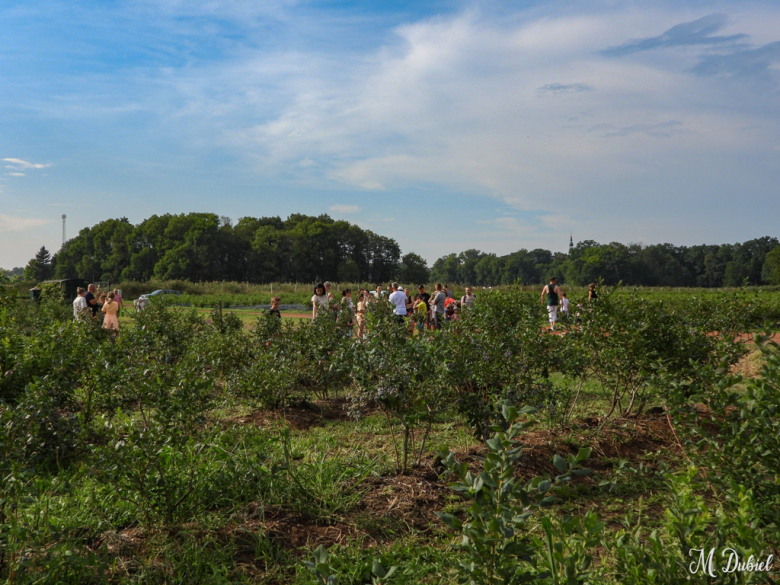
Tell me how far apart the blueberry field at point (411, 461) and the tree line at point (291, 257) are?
67.8 meters

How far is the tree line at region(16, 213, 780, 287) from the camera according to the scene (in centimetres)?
7325

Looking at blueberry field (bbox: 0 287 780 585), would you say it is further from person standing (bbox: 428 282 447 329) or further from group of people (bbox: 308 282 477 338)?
person standing (bbox: 428 282 447 329)

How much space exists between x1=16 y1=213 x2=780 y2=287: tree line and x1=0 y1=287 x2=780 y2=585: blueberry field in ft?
222

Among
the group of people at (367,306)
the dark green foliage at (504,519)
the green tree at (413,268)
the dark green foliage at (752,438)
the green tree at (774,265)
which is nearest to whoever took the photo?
the dark green foliage at (504,519)

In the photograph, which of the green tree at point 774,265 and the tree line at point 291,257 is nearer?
the green tree at point 774,265

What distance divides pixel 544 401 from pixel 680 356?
185cm

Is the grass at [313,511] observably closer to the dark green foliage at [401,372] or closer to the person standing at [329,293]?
the dark green foliage at [401,372]

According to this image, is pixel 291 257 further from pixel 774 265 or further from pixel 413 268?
pixel 774 265

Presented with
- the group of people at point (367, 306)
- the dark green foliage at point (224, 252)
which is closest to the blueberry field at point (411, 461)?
the group of people at point (367, 306)

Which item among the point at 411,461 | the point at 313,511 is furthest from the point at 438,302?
the point at 313,511

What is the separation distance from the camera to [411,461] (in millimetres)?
4629

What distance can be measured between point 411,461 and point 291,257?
2880 inches

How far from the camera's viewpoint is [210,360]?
7930 mm

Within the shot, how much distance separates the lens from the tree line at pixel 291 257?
73250 mm
